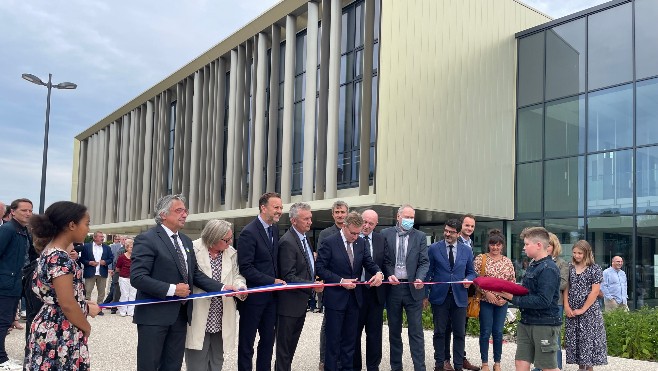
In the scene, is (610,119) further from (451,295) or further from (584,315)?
(451,295)

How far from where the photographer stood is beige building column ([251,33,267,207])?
2320cm

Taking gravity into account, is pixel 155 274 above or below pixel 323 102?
below

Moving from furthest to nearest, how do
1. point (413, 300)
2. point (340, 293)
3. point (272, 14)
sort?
point (272, 14)
point (413, 300)
point (340, 293)

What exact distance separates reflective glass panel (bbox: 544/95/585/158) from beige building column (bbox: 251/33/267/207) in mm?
10024

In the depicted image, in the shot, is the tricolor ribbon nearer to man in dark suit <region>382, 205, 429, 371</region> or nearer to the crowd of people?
the crowd of people

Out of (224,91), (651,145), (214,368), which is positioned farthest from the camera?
(224,91)

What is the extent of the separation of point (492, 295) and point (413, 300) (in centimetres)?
108

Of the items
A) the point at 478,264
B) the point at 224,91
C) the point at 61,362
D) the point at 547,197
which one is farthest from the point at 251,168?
the point at 61,362

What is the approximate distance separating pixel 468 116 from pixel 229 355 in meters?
12.5

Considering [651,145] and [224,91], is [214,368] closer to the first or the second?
[651,145]

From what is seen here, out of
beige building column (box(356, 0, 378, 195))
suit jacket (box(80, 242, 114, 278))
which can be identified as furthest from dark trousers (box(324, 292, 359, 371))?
beige building column (box(356, 0, 378, 195))

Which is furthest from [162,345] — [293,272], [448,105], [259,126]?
[259,126]

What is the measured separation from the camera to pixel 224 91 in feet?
88.4

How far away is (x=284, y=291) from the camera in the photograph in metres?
6.71
